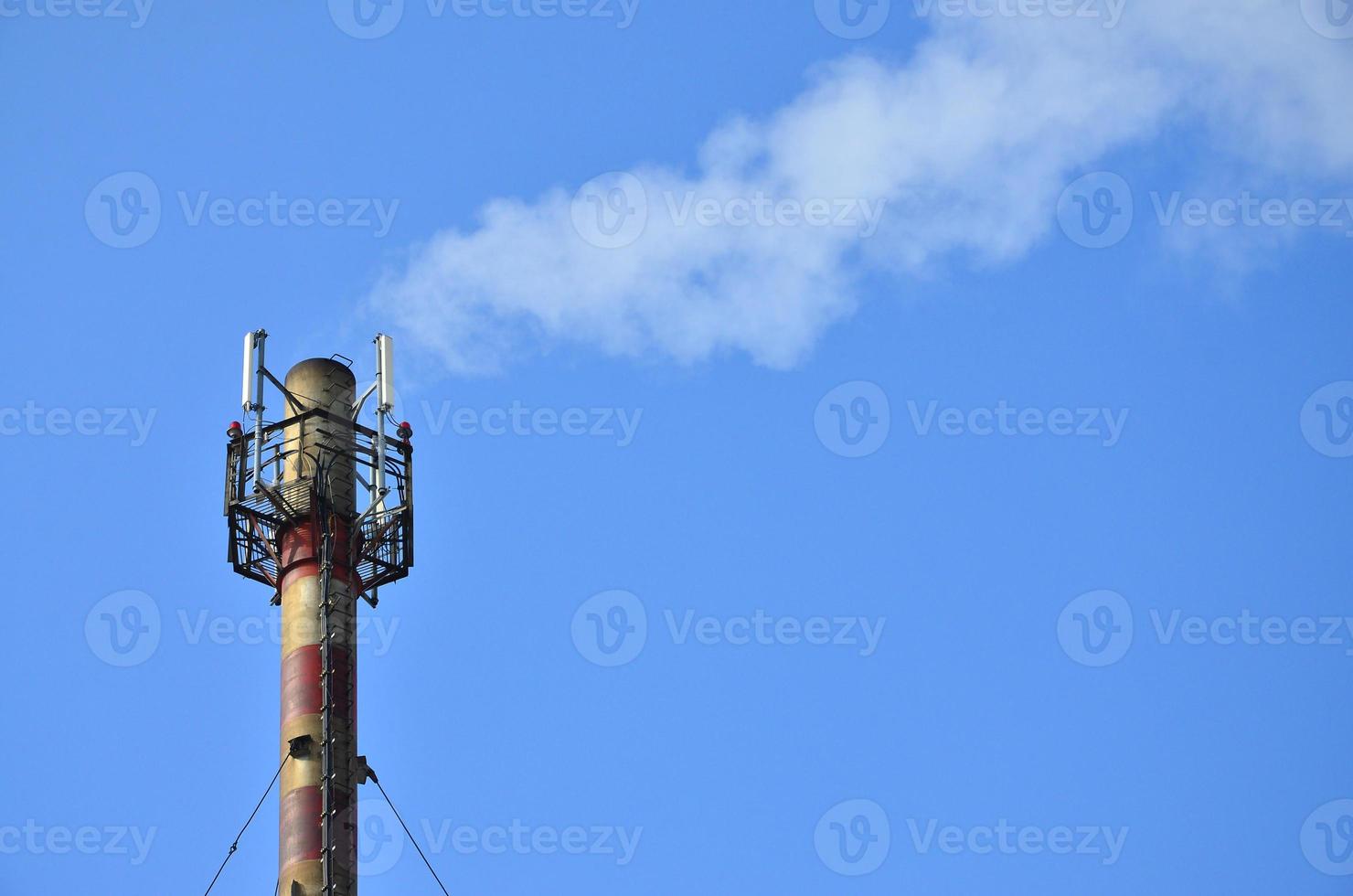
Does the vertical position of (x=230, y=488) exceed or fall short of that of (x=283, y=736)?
it exceeds it

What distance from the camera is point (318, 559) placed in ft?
208

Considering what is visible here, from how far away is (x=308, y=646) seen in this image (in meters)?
62.1

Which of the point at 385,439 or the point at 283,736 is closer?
the point at 283,736

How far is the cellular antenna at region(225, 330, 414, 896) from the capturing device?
5969cm

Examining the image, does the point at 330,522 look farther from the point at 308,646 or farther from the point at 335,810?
the point at 335,810

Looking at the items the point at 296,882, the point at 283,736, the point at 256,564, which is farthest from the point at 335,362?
the point at 296,882

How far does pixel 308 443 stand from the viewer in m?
65.5

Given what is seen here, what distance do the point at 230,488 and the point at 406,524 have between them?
4.82 meters

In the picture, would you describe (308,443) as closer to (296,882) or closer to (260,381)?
(260,381)

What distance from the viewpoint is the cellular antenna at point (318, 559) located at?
196 ft

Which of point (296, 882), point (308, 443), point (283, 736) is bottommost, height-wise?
point (296, 882)

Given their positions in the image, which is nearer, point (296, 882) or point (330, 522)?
point (296, 882)

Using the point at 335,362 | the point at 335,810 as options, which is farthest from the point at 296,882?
the point at 335,362

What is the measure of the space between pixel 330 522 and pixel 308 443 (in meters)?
2.66
